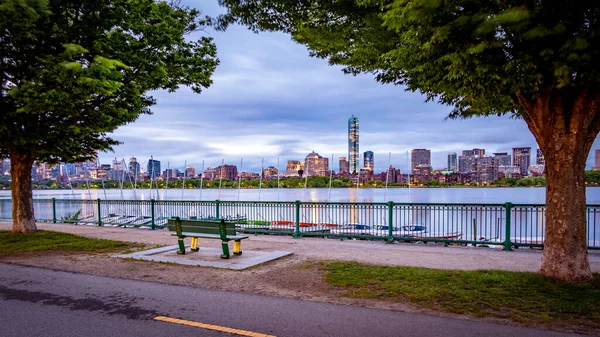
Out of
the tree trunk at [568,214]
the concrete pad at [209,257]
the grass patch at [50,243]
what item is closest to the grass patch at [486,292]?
the tree trunk at [568,214]

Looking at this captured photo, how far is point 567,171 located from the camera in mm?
7309

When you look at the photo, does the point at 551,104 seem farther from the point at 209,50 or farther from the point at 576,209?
the point at 209,50

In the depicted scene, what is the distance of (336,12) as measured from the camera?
9266 mm

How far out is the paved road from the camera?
5543 mm

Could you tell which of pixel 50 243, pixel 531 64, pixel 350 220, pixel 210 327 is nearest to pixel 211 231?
pixel 210 327

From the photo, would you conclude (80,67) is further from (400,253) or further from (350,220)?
(350,220)

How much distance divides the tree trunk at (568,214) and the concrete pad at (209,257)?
6.06 meters

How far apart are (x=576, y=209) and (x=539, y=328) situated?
2722 millimetres

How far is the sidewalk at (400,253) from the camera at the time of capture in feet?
31.9

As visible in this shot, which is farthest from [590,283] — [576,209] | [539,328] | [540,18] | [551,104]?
[540,18]

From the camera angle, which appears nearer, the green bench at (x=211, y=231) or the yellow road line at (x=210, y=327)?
the yellow road line at (x=210, y=327)

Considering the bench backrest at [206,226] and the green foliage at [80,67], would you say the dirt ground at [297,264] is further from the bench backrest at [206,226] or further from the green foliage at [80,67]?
the green foliage at [80,67]

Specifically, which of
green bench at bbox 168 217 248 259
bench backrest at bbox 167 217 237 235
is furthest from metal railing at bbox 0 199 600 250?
bench backrest at bbox 167 217 237 235

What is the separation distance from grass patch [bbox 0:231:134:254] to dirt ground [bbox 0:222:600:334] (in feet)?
2.57
